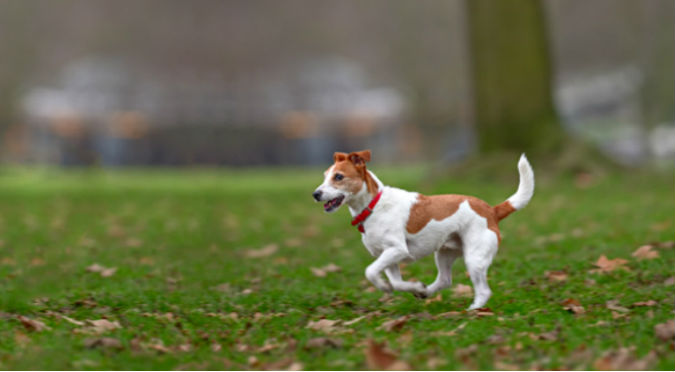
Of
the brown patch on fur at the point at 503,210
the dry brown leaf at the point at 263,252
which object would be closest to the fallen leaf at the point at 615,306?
the brown patch on fur at the point at 503,210

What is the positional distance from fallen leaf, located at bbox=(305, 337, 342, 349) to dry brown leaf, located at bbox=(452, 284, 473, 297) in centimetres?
177

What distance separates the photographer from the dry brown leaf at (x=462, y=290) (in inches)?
228

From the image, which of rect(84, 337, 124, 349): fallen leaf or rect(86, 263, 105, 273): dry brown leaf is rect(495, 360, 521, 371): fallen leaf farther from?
rect(86, 263, 105, 273): dry brown leaf

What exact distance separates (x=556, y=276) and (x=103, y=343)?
3766 mm

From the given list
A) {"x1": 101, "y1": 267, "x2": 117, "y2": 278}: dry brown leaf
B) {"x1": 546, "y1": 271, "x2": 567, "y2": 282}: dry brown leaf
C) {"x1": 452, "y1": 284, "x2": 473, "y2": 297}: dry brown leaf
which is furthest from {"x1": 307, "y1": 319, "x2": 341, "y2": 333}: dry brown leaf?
{"x1": 101, "y1": 267, "x2": 117, "y2": 278}: dry brown leaf

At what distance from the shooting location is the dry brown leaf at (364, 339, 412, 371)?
3830 millimetres

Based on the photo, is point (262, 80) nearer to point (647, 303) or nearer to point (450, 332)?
point (647, 303)

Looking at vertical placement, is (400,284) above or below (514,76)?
below

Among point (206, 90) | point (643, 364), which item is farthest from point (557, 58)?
point (643, 364)

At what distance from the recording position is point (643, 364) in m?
3.67

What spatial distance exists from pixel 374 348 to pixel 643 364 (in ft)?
4.51

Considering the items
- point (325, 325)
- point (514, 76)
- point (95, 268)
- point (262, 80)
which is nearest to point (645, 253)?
point (325, 325)

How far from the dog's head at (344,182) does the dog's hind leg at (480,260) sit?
0.78m

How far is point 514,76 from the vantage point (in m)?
14.4
